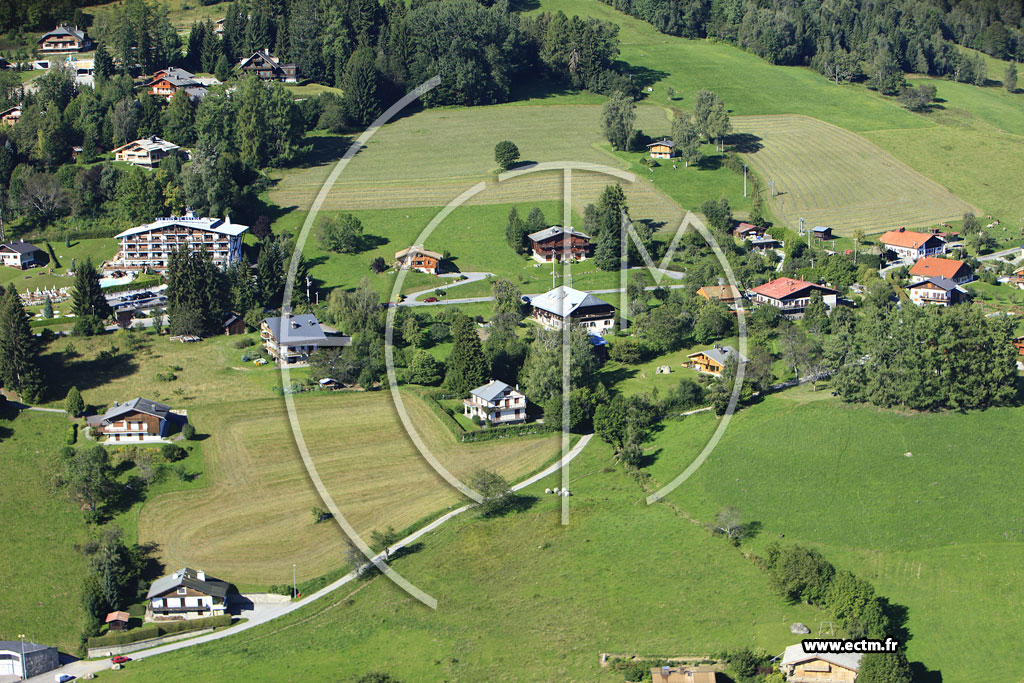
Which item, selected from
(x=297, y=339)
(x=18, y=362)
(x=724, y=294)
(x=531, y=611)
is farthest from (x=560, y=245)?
(x=531, y=611)

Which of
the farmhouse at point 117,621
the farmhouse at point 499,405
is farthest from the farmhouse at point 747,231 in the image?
the farmhouse at point 117,621

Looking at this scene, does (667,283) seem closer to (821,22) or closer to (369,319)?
(369,319)

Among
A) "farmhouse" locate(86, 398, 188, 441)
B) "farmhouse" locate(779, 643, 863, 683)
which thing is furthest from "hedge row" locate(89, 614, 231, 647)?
"farmhouse" locate(779, 643, 863, 683)

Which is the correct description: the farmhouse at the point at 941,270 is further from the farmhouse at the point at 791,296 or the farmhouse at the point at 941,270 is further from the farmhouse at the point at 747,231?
the farmhouse at the point at 747,231

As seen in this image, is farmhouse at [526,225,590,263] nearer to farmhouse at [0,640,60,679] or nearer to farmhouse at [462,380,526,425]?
farmhouse at [462,380,526,425]

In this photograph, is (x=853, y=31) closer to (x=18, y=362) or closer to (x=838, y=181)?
(x=838, y=181)

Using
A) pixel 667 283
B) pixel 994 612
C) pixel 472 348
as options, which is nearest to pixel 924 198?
pixel 667 283
